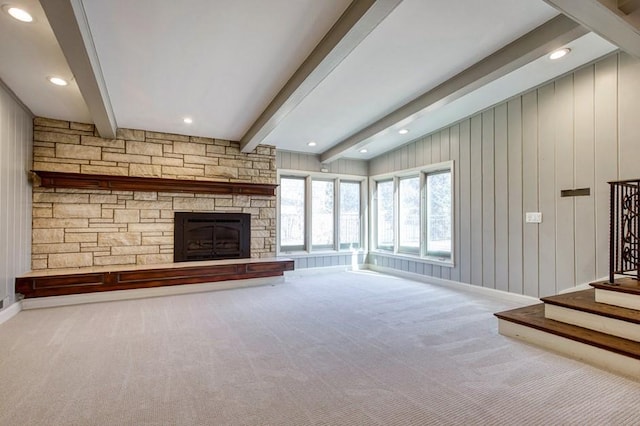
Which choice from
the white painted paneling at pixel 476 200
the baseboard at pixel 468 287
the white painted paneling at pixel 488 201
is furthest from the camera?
the white painted paneling at pixel 476 200

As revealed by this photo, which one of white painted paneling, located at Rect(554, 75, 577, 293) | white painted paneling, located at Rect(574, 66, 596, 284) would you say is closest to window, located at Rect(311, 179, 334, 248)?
white painted paneling, located at Rect(554, 75, 577, 293)

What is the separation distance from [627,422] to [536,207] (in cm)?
279

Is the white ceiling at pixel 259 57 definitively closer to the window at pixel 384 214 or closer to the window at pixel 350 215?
the window at pixel 384 214

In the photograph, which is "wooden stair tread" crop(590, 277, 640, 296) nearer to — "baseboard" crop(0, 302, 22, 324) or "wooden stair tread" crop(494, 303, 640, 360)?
"wooden stair tread" crop(494, 303, 640, 360)

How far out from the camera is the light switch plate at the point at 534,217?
3.90 m

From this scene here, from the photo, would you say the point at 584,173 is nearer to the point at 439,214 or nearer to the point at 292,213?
the point at 439,214

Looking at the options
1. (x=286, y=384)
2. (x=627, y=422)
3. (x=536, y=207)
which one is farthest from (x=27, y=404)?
(x=536, y=207)

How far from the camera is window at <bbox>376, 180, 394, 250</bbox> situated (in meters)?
6.65

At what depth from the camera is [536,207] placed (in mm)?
3938

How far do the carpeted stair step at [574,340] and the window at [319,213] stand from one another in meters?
4.00

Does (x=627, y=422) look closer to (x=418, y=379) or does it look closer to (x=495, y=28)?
(x=418, y=379)

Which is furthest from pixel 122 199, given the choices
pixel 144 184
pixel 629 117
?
pixel 629 117

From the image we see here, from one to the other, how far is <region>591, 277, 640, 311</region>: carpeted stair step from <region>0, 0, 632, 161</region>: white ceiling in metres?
2.15

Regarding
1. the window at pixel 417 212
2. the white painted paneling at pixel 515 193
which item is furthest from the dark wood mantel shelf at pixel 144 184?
the white painted paneling at pixel 515 193
